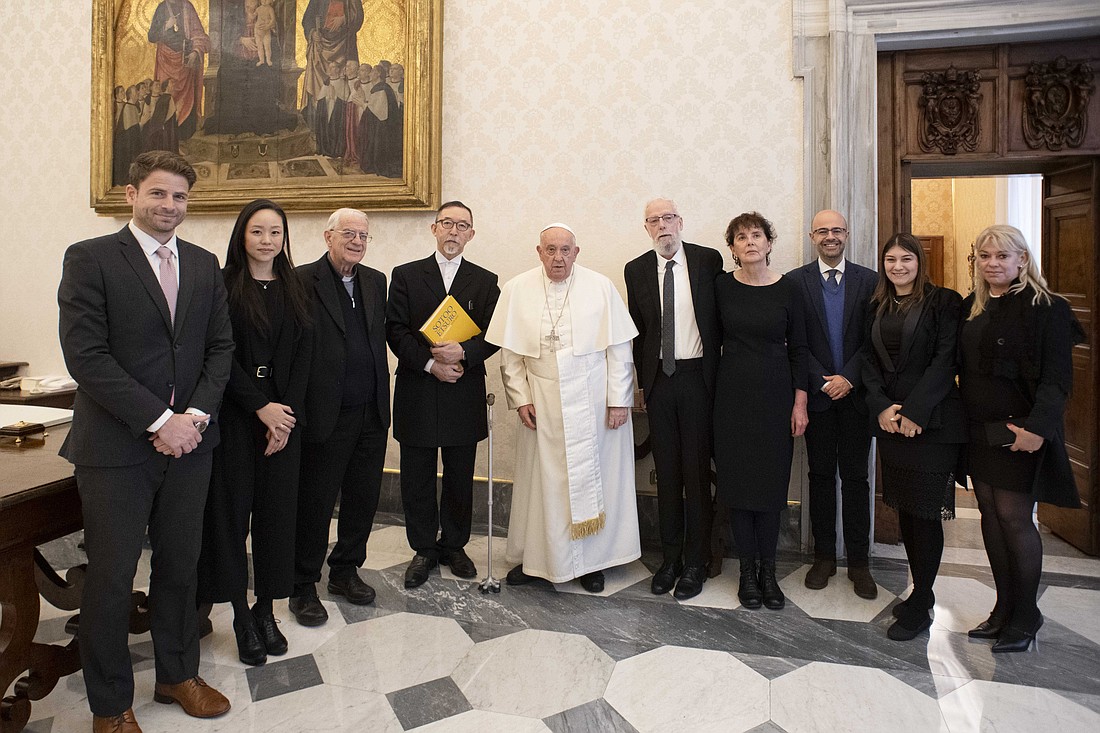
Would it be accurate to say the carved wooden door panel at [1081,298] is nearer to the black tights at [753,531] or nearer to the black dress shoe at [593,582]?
the black tights at [753,531]

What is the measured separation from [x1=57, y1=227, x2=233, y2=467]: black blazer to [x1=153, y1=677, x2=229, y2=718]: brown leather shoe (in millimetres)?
898

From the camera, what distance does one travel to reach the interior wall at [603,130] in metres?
4.61

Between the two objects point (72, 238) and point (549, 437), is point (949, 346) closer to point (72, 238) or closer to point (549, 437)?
point (549, 437)

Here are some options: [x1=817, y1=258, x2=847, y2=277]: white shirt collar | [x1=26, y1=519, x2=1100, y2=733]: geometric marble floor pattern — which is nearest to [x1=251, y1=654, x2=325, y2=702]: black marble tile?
[x1=26, y1=519, x2=1100, y2=733]: geometric marble floor pattern

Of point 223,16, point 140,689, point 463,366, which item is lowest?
point 140,689

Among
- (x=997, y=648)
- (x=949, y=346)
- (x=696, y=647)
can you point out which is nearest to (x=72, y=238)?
(x=696, y=647)

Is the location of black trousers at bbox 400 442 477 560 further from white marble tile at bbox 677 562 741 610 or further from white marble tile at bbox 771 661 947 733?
white marble tile at bbox 771 661 947 733

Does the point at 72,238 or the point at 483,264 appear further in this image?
the point at 72,238

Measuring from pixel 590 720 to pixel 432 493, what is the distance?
65.8 inches

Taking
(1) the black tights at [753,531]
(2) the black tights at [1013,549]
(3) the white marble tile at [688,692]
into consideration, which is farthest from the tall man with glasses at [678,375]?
(2) the black tights at [1013,549]

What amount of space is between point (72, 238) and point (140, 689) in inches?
170

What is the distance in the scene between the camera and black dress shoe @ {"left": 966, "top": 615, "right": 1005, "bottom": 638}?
3320 mm

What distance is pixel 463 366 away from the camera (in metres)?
3.91

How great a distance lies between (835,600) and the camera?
12.5 ft
